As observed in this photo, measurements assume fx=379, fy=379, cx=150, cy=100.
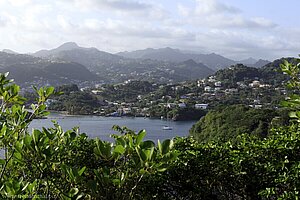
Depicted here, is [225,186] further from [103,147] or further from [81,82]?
[81,82]

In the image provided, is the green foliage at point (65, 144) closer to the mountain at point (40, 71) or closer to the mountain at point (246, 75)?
the mountain at point (246, 75)

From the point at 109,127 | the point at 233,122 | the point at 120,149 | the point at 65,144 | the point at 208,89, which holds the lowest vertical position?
the point at 109,127

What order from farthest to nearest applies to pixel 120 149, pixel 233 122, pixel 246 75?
1. pixel 246 75
2. pixel 233 122
3. pixel 120 149

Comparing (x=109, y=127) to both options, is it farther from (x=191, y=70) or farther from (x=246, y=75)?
(x=191, y=70)

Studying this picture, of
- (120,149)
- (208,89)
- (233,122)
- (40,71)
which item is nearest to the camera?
(120,149)

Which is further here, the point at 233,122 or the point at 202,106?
the point at 202,106

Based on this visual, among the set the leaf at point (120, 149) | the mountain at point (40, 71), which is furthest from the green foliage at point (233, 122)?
the mountain at point (40, 71)

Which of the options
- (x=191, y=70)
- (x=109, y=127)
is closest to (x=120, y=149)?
(x=109, y=127)

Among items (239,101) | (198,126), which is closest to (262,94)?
(239,101)
